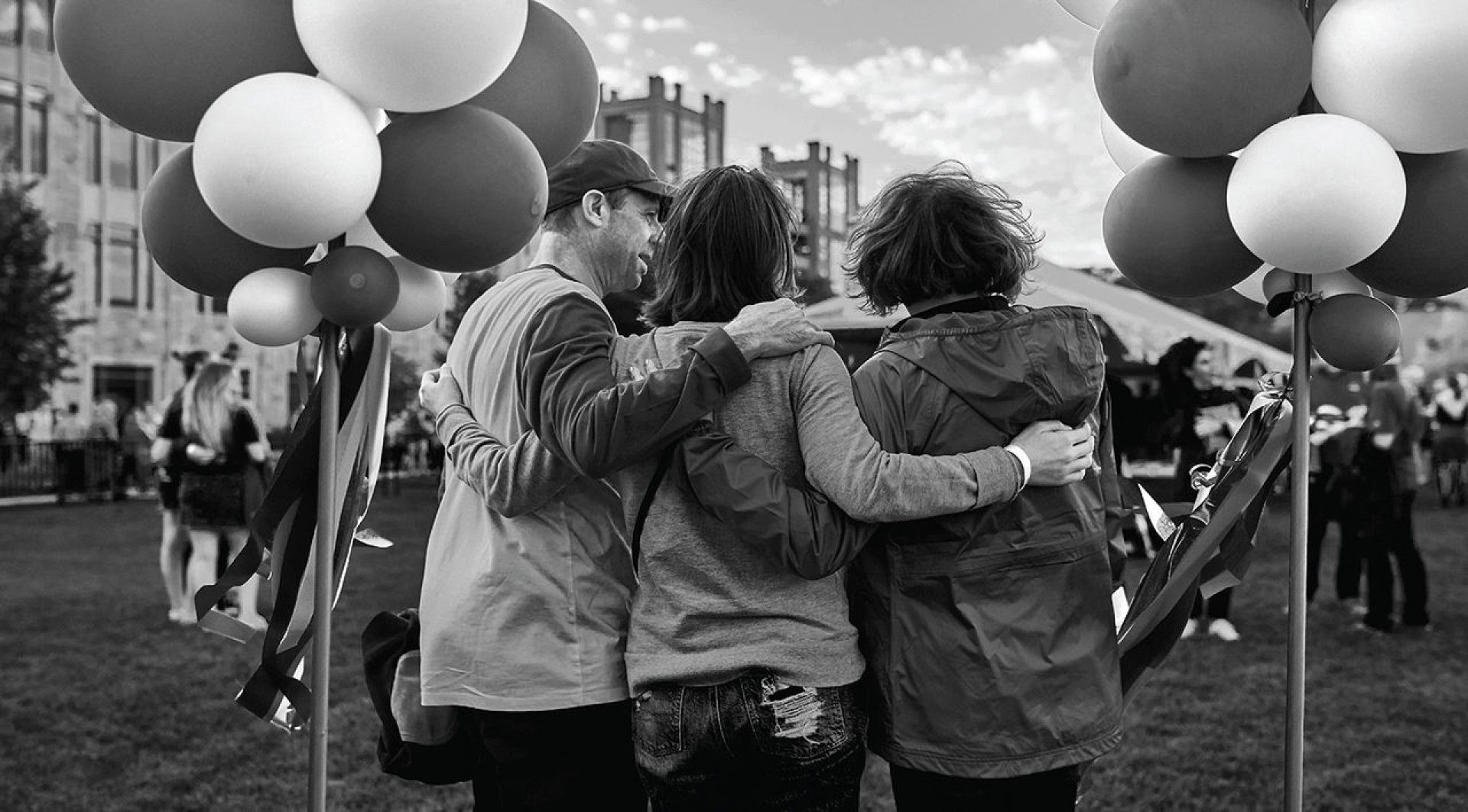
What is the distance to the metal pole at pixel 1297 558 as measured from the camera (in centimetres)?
196

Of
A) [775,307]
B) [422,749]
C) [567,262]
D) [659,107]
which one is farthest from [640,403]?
[659,107]

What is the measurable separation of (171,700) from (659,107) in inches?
1628

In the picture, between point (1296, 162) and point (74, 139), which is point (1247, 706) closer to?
point (1296, 162)

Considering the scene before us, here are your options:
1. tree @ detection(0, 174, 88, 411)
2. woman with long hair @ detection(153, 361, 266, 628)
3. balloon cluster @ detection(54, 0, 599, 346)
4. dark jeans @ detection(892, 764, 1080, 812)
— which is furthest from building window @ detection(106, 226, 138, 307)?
dark jeans @ detection(892, 764, 1080, 812)

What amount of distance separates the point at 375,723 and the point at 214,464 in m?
2.37

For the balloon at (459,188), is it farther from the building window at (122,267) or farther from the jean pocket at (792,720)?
the building window at (122,267)

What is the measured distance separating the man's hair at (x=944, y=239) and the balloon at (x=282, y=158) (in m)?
0.82

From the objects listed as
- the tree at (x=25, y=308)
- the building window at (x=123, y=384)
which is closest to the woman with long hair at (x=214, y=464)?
the tree at (x=25, y=308)

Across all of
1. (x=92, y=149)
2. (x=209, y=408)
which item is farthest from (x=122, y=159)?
(x=209, y=408)

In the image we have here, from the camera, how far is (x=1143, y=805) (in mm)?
3645

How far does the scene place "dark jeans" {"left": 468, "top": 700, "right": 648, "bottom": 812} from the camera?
6.10 feet

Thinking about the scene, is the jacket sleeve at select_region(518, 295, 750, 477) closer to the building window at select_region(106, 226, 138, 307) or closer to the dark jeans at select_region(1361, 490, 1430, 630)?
the dark jeans at select_region(1361, 490, 1430, 630)

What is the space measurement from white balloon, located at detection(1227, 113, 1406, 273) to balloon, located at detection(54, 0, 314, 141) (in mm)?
1510

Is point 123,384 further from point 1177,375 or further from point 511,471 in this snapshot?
point 511,471
